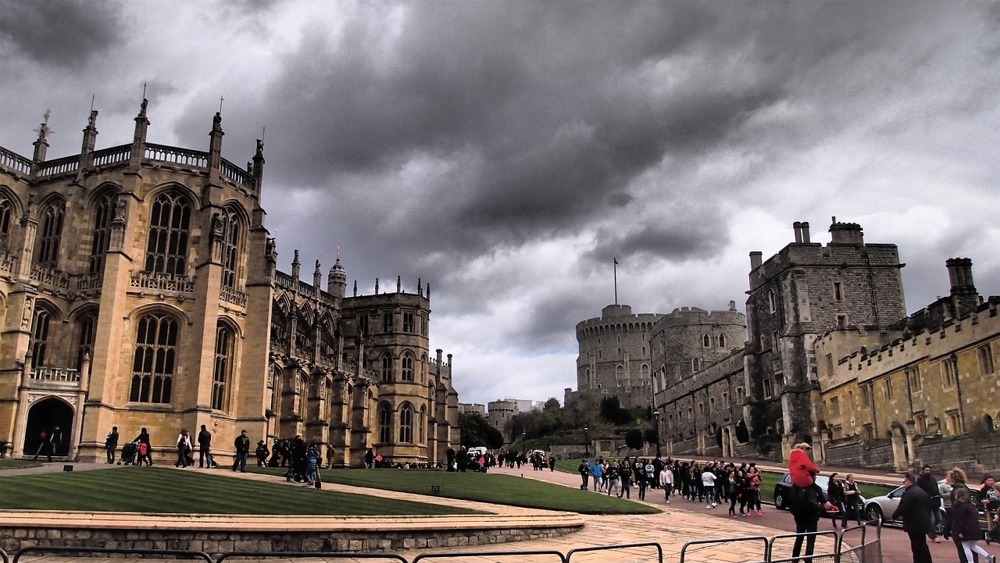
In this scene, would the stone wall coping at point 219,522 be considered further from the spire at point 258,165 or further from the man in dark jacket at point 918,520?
the spire at point 258,165

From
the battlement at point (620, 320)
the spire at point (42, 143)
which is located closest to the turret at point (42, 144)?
the spire at point (42, 143)

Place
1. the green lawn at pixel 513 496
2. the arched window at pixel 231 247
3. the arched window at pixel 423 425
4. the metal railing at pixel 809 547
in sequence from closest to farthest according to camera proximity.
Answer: the metal railing at pixel 809 547
the green lawn at pixel 513 496
the arched window at pixel 231 247
the arched window at pixel 423 425

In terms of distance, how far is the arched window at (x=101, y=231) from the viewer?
3547 centimetres

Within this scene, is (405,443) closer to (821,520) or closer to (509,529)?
(821,520)

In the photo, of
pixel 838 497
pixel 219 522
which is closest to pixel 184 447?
pixel 219 522

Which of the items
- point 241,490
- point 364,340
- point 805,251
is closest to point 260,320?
point 241,490

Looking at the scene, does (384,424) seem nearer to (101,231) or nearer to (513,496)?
(101,231)

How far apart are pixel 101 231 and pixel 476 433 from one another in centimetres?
7114

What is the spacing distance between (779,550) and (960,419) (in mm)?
26008

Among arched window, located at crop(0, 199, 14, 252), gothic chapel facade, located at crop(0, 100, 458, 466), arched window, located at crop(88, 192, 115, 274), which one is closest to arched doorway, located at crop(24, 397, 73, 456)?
gothic chapel facade, located at crop(0, 100, 458, 466)

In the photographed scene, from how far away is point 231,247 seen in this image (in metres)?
37.9

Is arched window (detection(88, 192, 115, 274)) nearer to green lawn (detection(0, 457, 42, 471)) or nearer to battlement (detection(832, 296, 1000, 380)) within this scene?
green lawn (detection(0, 457, 42, 471))

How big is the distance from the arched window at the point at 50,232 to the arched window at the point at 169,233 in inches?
172

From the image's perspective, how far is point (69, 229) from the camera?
1399 inches
